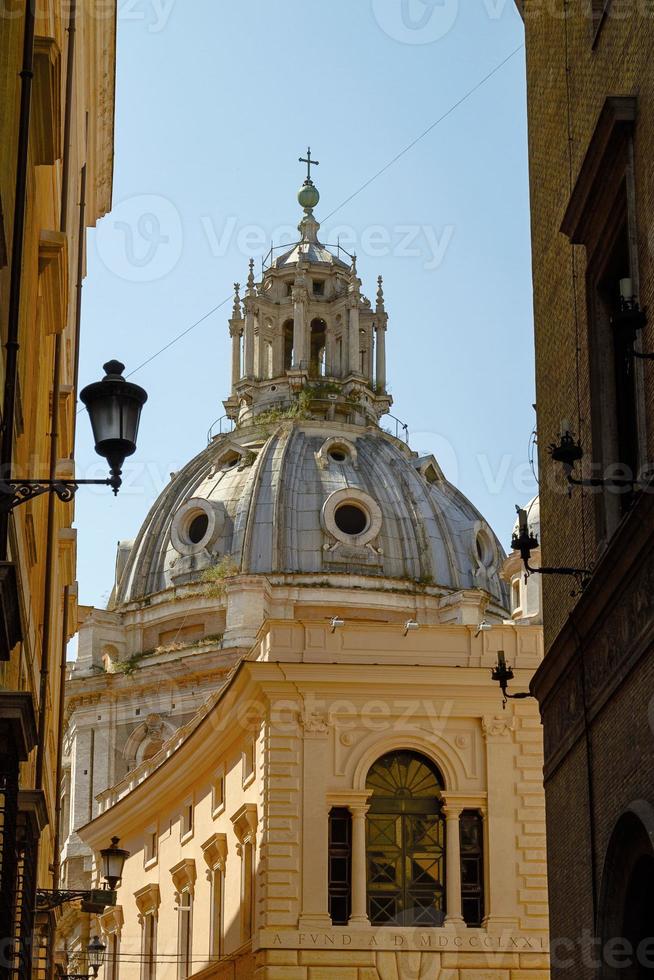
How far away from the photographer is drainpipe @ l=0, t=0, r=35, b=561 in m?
10.6

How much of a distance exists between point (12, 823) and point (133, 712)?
57947mm

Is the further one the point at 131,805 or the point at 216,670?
the point at 216,670

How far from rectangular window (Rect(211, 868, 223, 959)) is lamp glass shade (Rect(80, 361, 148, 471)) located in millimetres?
22999

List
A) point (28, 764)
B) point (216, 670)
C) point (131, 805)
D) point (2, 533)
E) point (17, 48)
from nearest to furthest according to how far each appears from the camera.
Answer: point (2, 533)
point (17, 48)
point (28, 764)
point (131, 805)
point (216, 670)

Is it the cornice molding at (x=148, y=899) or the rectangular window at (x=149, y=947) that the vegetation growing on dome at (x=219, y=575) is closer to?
the cornice molding at (x=148, y=899)

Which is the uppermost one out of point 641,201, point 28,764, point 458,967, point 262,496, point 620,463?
point 262,496

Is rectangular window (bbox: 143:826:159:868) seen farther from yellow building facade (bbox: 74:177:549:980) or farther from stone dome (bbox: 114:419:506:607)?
stone dome (bbox: 114:419:506:607)

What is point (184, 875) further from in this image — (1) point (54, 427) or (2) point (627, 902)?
(2) point (627, 902)

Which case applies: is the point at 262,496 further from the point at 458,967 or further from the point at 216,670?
the point at 458,967

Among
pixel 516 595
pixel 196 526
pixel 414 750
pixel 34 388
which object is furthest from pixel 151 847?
pixel 196 526

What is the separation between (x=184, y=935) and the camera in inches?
1380

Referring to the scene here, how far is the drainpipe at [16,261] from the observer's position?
10625 mm

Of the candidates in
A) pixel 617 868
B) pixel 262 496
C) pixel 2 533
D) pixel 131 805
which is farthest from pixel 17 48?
pixel 262 496

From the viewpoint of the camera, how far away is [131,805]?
3988 cm
